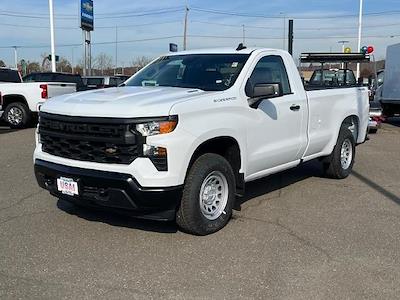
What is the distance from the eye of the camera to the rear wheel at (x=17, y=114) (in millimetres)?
15305

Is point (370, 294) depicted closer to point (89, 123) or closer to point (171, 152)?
point (171, 152)

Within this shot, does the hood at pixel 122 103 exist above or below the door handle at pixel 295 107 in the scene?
above

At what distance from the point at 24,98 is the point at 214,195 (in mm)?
11441

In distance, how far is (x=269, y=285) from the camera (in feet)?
13.3

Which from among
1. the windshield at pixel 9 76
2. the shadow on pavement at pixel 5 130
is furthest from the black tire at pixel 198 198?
the windshield at pixel 9 76

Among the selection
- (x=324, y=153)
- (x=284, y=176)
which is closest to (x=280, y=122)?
(x=324, y=153)

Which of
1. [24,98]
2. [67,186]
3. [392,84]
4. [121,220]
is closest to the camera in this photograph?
[67,186]

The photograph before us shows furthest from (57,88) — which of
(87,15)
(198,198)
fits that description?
(87,15)

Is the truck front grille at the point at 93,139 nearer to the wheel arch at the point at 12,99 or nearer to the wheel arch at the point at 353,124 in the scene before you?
the wheel arch at the point at 353,124

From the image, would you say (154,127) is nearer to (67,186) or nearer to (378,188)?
(67,186)

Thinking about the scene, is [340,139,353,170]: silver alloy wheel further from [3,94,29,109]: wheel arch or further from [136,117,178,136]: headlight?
[3,94,29,109]: wheel arch

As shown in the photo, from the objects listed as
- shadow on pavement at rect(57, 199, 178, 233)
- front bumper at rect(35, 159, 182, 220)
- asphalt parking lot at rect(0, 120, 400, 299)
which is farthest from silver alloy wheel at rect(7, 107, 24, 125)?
front bumper at rect(35, 159, 182, 220)

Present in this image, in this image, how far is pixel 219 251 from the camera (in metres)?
4.79

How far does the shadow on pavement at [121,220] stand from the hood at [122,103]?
1.37 meters
